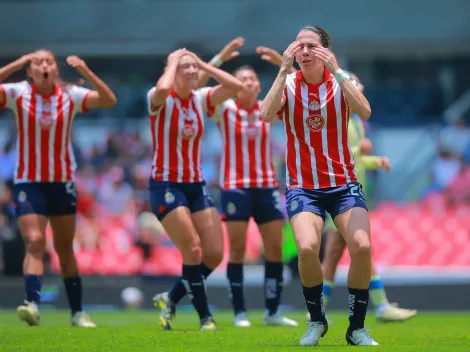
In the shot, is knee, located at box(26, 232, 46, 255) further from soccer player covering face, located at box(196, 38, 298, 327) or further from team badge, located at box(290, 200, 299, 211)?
team badge, located at box(290, 200, 299, 211)

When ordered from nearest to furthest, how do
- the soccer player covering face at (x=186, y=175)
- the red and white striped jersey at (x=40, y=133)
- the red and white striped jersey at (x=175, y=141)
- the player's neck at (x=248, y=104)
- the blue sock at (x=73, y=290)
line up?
the soccer player covering face at (x=186, y=175) → the red and white striped jersey at (x=175, y=141) → the red and white striped jersey at (x=40, y=133) → the blue sock at (x=73, y=290) → the player's neck at (x=248, y=104)

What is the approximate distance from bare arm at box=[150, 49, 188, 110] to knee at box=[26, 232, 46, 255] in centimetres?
163

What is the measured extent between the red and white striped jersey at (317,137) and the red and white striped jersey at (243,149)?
9.58 feet

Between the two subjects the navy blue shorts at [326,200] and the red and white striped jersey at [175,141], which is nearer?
the navy blue shorts at [326,200]

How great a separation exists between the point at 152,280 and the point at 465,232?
516 centimetres

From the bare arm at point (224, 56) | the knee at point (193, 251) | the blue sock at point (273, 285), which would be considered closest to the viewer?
the knee at point (193, 251)

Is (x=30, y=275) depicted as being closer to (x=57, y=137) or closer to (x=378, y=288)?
(x=57, y=137)

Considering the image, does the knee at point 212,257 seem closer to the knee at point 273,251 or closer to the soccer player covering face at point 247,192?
the soccer player covering face at point 247,192

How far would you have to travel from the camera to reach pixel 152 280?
603 inches

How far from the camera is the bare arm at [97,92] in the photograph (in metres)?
9.92

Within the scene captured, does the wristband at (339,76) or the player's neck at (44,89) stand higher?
the wristband at (339,76)

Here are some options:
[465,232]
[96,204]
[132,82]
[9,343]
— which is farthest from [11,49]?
[9,343]

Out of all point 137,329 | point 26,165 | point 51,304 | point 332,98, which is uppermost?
point 332,98

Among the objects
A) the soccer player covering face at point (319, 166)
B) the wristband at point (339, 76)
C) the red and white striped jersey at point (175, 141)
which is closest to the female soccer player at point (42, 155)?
the red and white striped jersey at point (175, 141)
